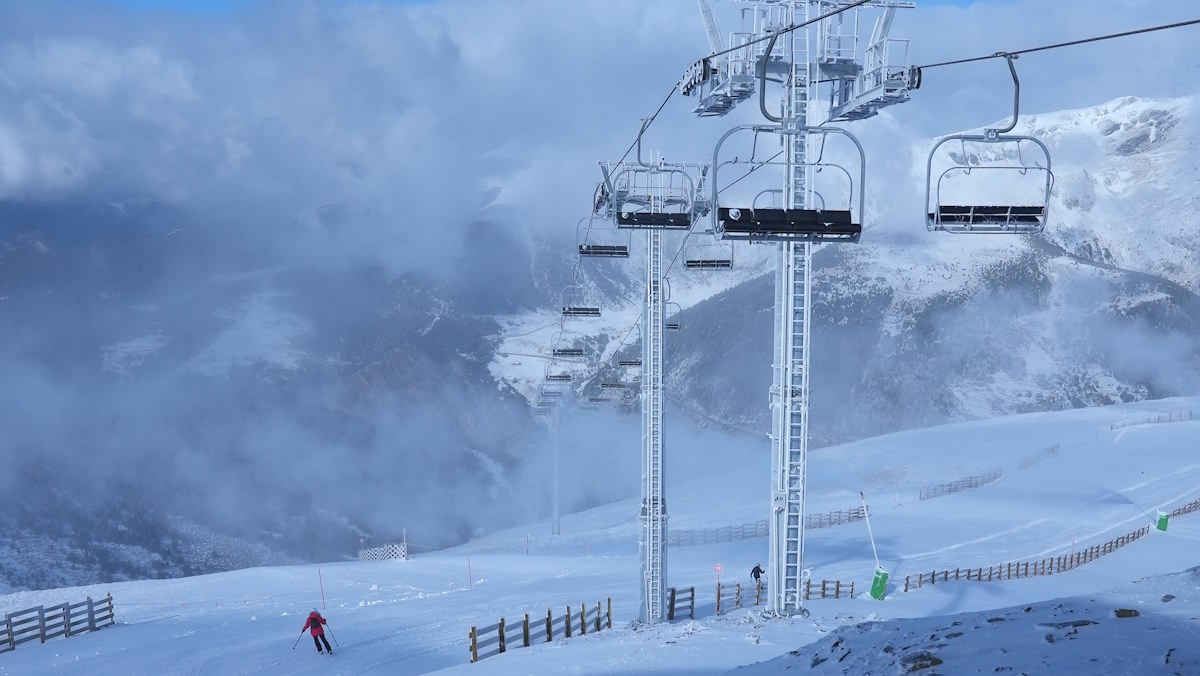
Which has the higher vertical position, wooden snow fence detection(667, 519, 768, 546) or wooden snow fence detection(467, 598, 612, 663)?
wooden snow fence detection(467, 598, 612, 663)

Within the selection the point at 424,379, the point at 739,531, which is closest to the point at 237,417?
the point at 424,379

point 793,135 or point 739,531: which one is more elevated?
point 793,135

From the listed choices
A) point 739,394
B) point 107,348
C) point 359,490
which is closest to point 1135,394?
point 739,394

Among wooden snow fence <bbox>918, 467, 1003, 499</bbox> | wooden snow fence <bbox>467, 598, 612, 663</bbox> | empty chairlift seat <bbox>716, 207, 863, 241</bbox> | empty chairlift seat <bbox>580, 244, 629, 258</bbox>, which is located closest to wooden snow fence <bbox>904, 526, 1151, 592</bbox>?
wooden snow fence <bbox>467, 598, 612, 663</bbox>

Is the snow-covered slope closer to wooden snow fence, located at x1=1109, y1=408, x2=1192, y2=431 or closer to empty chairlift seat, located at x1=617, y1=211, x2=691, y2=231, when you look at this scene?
wooden snow fence, located at x1=1109, y1=408, x2=1192, y2=431

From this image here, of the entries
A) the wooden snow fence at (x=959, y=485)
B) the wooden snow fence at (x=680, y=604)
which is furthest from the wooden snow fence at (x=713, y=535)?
the wooden snow fence at (x=680, y=604)

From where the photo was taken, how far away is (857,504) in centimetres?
5022

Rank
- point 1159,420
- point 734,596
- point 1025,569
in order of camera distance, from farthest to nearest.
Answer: point 1159,420
point 1025,569
point 734,596

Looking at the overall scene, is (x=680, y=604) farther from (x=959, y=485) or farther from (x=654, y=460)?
(x=959, y=485)

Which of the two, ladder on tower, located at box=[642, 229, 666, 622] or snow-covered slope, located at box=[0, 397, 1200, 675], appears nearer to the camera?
snow-covered slope, located at box=[0, 397, 1200, 675]

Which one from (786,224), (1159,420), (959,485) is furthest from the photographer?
(1159,420)

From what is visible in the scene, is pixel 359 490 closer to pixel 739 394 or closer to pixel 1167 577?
pixel 739 394

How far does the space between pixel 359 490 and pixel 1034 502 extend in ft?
265

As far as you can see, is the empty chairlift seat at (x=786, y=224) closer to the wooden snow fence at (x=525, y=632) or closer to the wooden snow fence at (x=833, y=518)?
the wooden snow fence at (x=525, y=632)
